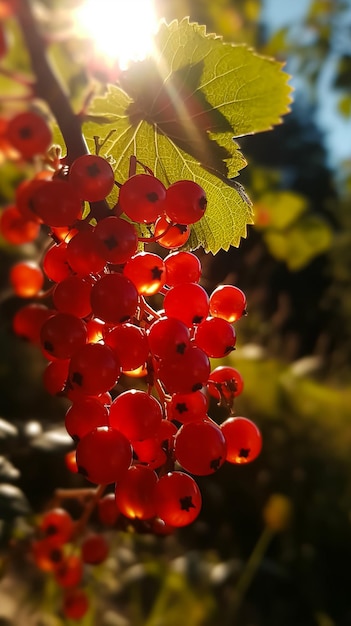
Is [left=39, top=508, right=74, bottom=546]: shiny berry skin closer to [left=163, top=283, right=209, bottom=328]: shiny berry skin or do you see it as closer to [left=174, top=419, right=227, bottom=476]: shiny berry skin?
[left=174, top=419, right=227, bottom=476]: shiny berry skin

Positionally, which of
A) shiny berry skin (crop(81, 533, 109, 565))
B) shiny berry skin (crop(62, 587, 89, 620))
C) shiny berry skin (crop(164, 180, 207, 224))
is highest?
shiny berry skin (crop(164, 180, 207, 224))

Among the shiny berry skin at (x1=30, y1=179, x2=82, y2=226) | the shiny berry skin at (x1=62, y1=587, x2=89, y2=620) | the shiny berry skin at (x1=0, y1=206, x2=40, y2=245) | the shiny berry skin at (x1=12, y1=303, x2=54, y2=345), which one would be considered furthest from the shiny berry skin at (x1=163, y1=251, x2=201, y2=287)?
the shiny berry skin at (x1=62, y1=587, x2=89, y2=620)

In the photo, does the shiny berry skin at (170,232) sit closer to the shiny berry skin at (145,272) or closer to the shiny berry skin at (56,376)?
the shiny berry skin at (145,272)

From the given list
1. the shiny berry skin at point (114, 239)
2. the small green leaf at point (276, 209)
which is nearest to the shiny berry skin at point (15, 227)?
the shiny berry skin at point (114, 239)

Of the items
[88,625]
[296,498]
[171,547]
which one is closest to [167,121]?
[88,625]

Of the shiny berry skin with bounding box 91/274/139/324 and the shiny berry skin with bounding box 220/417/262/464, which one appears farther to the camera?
the shiny berry skin with bounding box 220/417/262/464

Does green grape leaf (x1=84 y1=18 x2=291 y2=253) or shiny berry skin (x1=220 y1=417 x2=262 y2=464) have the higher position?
green grape leaf (x1=84 y1=18 x2=291 y2=253)
